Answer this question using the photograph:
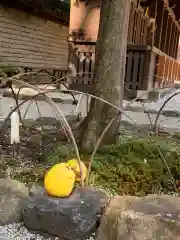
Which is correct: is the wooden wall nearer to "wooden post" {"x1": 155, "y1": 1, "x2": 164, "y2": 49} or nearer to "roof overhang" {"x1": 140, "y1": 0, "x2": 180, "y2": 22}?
"roof overhang" {"x1": 140, "y1": 0, "x2": 180, "y2": 22}

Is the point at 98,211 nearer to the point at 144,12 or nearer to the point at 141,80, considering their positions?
the point at 141,80

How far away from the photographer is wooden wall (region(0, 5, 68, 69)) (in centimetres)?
1227

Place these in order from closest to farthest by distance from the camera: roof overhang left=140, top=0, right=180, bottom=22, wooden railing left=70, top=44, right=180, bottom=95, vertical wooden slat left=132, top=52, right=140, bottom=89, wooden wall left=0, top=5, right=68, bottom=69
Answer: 1. wooden railing left=70, top=44, right=180, bottom=95
2. vertical wooden slat left=132, top=52, right=140, bottom=89
3. wooden wall left=0, top=5, right=68, bottom=69
4. roof overhang left=140, top=0, right=180, bottom=22

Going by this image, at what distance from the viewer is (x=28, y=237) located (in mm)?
2404

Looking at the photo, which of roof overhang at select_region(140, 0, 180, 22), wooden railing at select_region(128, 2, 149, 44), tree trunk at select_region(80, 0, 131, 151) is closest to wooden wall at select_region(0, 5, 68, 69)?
wooden railing at select_region(128, 2, 149, 44)

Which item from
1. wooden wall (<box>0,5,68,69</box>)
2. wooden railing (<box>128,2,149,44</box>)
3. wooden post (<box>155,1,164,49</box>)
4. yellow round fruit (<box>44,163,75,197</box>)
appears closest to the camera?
yellow round fruit (<box>44,163,75,197</box>)

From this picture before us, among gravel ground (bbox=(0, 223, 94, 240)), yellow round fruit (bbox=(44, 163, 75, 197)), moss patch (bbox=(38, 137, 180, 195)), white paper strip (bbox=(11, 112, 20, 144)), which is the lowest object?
gravel ground (bbox=(0, 223, 94, 240))

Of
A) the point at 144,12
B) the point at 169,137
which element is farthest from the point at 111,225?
the point at 144,12

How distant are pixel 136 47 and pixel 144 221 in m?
8.00

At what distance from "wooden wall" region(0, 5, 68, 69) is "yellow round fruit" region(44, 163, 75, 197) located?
966 cm

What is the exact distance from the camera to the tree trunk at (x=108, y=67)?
3.46 metres

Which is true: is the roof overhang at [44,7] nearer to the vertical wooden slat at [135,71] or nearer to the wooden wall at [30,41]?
the wooden wall at [30,41]

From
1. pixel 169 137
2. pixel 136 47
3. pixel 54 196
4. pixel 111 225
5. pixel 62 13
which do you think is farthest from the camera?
pixel 62 13

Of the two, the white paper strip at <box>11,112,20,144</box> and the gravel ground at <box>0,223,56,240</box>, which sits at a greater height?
the white paper strip at <box>11,112,20,144</box>
